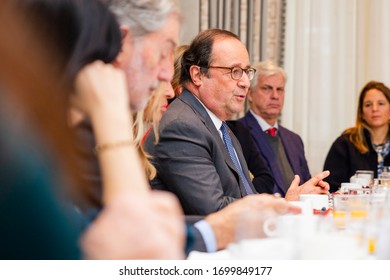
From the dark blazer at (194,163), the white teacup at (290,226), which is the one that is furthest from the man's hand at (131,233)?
the dark blazer at (194,163)

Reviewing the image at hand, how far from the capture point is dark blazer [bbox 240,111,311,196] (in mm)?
3805

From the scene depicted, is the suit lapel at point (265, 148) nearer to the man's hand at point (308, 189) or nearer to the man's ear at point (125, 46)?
the man's hand at point (308, 189)

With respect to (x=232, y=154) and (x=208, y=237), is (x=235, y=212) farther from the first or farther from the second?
(x=232, y=154)

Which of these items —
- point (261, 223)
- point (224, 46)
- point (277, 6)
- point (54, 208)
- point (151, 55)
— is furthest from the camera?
point (277, 6)

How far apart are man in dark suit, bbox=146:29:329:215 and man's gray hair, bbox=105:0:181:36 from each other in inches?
31.7

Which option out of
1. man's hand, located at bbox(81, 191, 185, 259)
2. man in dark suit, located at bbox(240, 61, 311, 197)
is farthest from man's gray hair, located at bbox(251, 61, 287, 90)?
man's hand, located at bbox(81, 191, 185, 259)

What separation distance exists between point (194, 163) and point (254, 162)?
1.48 meters

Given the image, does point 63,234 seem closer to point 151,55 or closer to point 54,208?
point 54,208

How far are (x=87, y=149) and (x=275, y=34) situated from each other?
12.3 feet

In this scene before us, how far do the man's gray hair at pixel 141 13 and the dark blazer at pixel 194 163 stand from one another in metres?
0.80

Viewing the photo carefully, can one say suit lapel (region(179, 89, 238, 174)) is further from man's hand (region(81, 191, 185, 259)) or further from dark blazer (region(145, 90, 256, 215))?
man's hand (region(81, 191, 185, 259))

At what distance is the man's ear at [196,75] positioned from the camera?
2.68 meters

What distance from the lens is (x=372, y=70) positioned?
4.79 metres

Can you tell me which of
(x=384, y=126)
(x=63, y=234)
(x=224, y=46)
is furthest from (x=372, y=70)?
(x=63, y=234)
